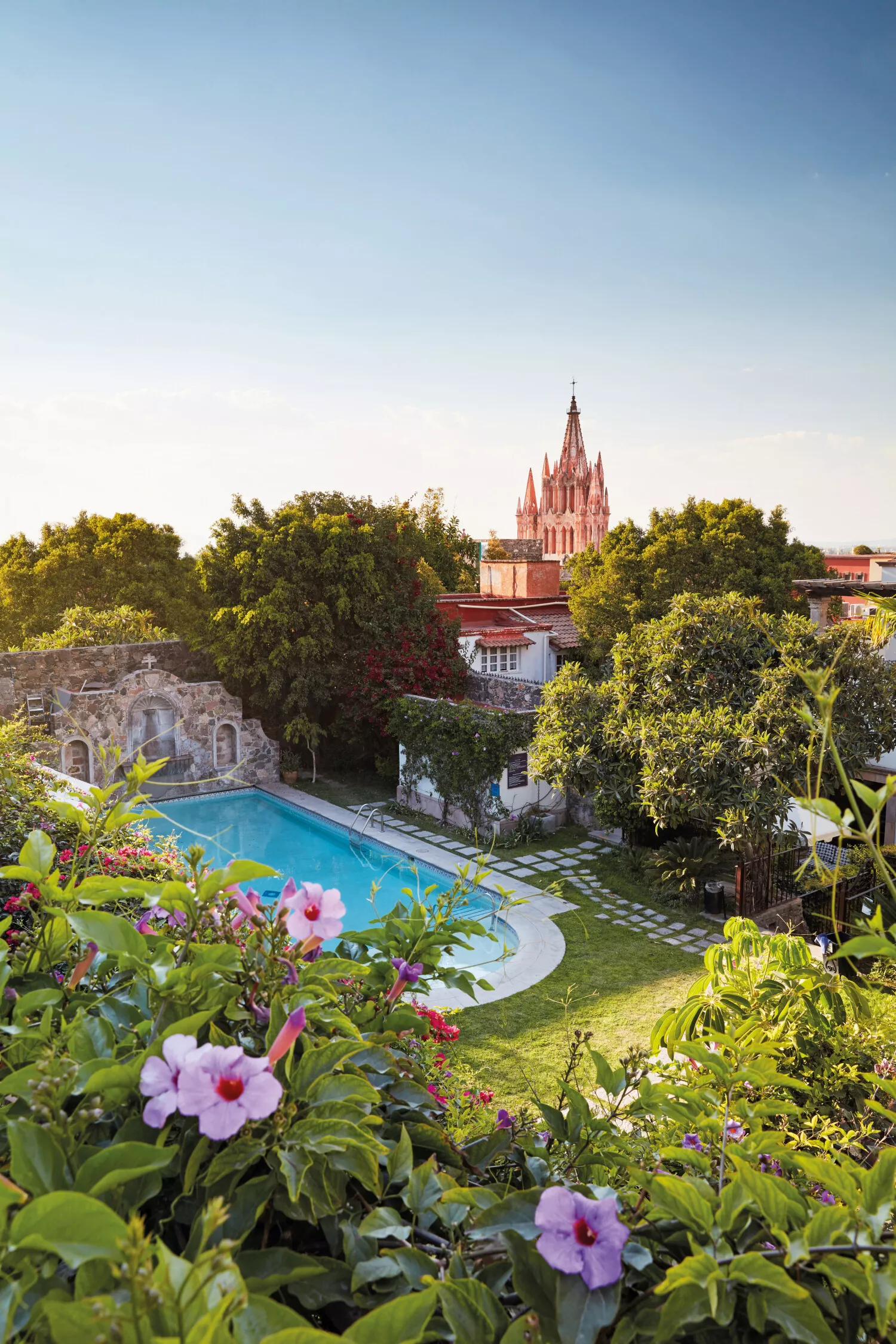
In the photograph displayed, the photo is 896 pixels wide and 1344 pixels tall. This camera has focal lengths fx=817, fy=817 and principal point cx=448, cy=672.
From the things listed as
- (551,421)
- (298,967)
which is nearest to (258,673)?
(298,967)

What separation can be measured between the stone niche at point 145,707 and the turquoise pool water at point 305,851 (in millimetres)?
742

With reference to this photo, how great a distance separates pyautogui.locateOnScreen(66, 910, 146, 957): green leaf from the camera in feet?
4.36

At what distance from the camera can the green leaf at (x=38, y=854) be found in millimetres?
1582

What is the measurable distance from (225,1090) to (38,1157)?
224mm

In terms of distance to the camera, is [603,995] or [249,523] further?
[249,523]

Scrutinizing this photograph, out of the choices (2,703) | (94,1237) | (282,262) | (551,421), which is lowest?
(2,703)

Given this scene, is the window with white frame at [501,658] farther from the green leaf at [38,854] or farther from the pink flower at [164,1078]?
the pink flower at [164,1078]

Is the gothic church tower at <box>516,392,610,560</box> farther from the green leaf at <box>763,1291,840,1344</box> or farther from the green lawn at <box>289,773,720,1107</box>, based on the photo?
the green leaf at <box>763,1291,840,1344</box>

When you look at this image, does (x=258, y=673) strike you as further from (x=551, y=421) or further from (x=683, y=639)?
(x=551, y=421)

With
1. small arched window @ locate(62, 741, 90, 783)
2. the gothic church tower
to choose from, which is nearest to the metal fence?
small arched window @ locate(62, 741, 90, 783)

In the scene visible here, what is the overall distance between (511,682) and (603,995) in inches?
404

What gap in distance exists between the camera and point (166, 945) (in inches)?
54.8

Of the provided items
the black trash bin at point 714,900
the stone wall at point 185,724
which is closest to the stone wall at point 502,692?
the stone wall at point 185,724

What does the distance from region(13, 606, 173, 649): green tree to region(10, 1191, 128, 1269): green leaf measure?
24.6 m
